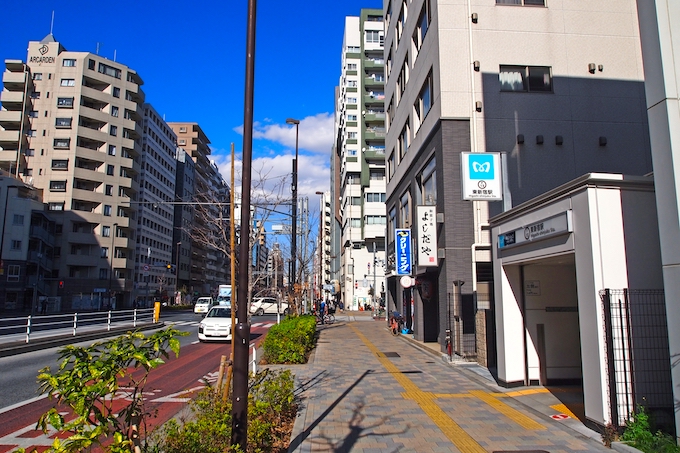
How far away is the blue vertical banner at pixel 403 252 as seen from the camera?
66.9 feet

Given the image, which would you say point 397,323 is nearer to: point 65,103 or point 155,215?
point 65,103

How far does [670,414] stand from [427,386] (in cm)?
492

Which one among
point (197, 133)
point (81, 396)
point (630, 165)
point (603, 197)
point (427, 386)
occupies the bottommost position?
point (427, 386)

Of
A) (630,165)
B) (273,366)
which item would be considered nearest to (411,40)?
(630,165)

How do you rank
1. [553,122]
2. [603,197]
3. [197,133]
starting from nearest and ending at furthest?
[603,197]
[553,122]
[197,133]

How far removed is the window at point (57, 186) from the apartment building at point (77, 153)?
0.36 ft

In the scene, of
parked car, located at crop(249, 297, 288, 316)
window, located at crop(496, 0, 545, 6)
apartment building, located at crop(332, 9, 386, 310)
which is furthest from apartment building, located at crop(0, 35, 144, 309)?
window, located at crop(496, 0, 545, 6)

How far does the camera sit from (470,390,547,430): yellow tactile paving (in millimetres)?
7348

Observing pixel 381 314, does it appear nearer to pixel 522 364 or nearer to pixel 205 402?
pixel 522 364

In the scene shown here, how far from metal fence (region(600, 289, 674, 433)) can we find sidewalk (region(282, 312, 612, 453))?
2.45 ft

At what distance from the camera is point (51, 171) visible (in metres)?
59.8

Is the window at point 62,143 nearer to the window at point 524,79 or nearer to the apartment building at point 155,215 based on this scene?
the apartment building at point 155,215

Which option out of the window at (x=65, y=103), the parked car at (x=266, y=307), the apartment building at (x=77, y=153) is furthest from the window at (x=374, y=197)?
the window at (x=65, y=103)

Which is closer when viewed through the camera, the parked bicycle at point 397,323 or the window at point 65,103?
the parked bicycle at point 397,323
